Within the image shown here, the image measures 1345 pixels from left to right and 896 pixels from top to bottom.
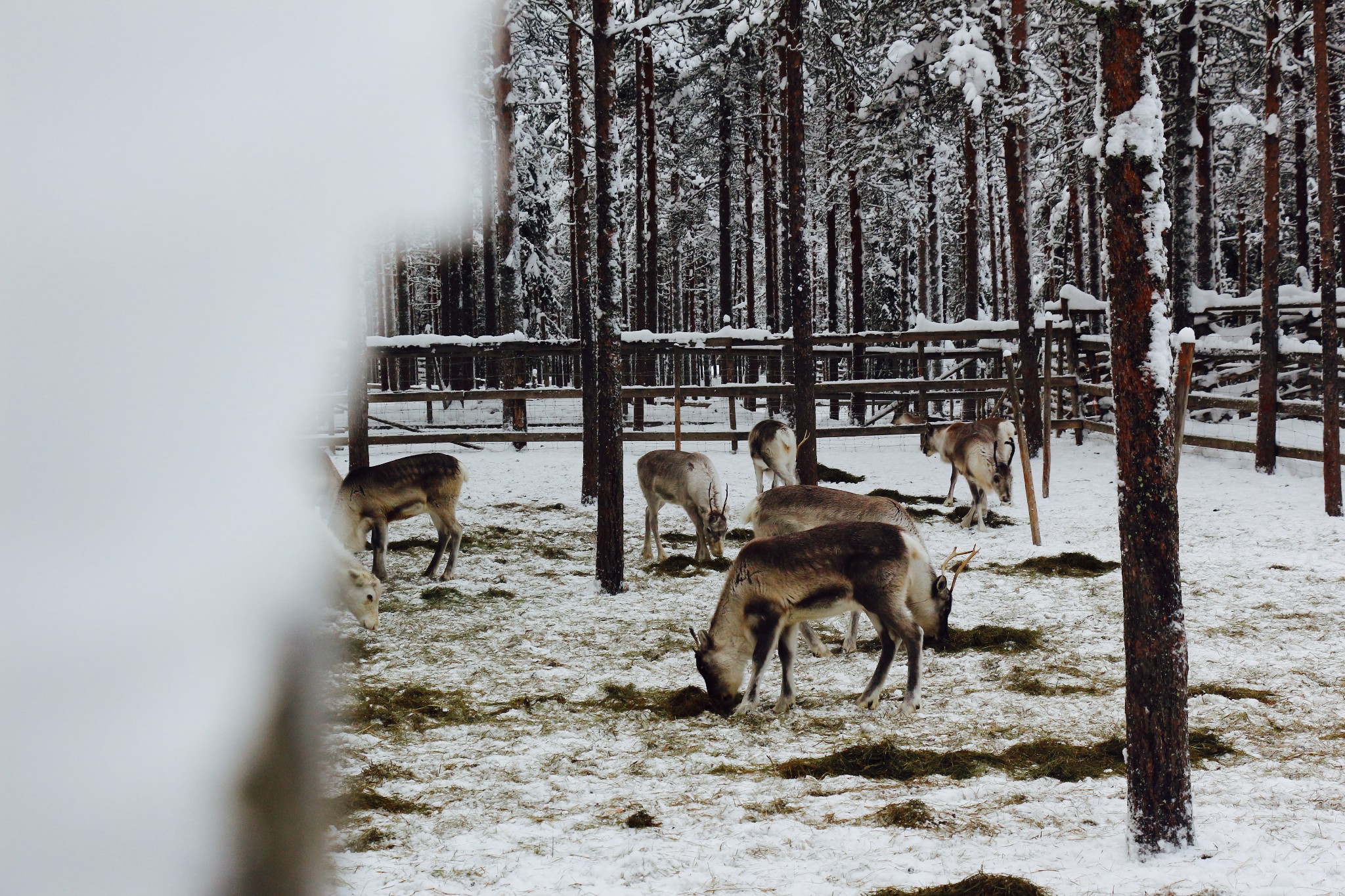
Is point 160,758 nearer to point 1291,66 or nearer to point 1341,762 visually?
point 1341,762

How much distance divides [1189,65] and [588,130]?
961cm

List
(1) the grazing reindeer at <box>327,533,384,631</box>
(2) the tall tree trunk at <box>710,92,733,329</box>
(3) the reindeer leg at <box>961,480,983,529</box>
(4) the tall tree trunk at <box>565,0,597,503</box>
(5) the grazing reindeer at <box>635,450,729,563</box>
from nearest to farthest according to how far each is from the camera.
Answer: (1) the grazing reindeer at <box>327,533,384,631</box>, (5) the grazing reindeer at <box>635,450,729,563</box>, (3) the reindeer leg at <box>961,480,983,529</box>, (4) the tall tree trunk at <box>565,0,597,503</box>, (2) the tall tree trunk at <box>710,92,733,329</box>

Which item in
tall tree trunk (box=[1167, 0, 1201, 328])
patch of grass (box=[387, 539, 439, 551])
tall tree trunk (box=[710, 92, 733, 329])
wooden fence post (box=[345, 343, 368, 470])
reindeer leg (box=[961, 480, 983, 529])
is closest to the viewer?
wooden fence post (box=[345, 343, 368, 470])

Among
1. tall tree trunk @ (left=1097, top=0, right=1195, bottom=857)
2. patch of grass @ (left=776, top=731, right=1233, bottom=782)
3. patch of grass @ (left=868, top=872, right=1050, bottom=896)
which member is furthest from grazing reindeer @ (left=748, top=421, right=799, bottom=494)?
patch of grass @ (left=868, top=872, right=1050, bottom=896)

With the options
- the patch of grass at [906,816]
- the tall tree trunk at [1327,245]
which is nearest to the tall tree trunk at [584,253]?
the patch of grass at [906,816]

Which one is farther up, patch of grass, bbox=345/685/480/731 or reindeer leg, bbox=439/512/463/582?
reindeer leg, bbox=439/512/463/582

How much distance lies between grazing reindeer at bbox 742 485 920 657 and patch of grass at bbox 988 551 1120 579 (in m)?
1.88

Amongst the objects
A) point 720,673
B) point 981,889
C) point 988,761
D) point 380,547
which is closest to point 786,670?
point 720,673

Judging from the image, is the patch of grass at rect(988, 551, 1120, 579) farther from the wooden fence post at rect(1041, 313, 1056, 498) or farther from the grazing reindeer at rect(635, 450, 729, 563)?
the grazing reindeer at rect(635, 450, 729, 563)

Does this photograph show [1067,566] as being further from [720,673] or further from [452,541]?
[452,541]

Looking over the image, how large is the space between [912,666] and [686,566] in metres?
3.98

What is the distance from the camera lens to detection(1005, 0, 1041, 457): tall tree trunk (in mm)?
Result: 13789

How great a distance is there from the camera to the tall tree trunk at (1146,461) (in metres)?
3.40

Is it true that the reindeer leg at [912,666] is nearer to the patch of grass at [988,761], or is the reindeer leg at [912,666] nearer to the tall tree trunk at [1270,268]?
the patch of grass at [988,761]
